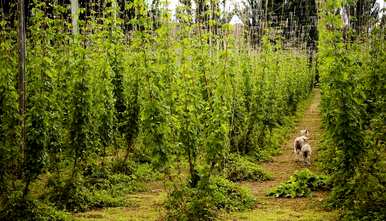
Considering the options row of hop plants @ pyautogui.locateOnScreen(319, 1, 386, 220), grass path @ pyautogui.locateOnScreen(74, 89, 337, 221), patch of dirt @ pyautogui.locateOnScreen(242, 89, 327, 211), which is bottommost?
patch of dirt @ pyautogui.locateOnScreen(242, 89, 327, 211)

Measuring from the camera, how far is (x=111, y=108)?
9.28 m

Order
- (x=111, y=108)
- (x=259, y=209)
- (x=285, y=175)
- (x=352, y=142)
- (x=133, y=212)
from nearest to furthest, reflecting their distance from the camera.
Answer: (x=352, y=142) < (x=133, y=212) < (x=259, y=209) < (x=111, y=108) < (x=285, y=175)

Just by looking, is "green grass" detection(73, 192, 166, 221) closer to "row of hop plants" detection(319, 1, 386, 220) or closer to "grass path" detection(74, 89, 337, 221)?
"grass path" detection(74, 89, 337, 221)

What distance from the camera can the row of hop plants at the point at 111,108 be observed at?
21.5ft

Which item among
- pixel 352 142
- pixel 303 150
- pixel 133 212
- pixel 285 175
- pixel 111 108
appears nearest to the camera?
pixel 352 142

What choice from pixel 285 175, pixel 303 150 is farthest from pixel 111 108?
pixel 303 150

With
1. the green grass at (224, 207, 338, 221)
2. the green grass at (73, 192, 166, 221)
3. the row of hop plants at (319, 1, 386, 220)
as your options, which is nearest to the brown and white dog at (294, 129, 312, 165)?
the row of hop plants at (319, 1, 386, 220)

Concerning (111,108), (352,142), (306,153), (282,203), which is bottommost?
(282,203)

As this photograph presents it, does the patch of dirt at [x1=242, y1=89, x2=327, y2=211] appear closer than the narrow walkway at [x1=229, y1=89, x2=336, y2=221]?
No

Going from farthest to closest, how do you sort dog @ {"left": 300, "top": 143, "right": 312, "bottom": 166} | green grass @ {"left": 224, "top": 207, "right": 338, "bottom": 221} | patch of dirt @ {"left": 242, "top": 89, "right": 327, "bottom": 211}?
dog @ {"left": 300, "top": 143, "right": 312, "bottom": 166}, patch of dirt @ {"left": 242, "top": 89, "right": 327, "bottom": 211}, green grass @ {"left": 224, "top": 207, "right": 338, "bottom": 221}

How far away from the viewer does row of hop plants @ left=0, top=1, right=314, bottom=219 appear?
657 cm

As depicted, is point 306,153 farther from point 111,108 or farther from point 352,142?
point 111,108

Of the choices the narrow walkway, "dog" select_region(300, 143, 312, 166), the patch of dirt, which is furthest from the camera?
"dog" select_region(300, 143, 312, 166)

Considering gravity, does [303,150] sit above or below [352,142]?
below
